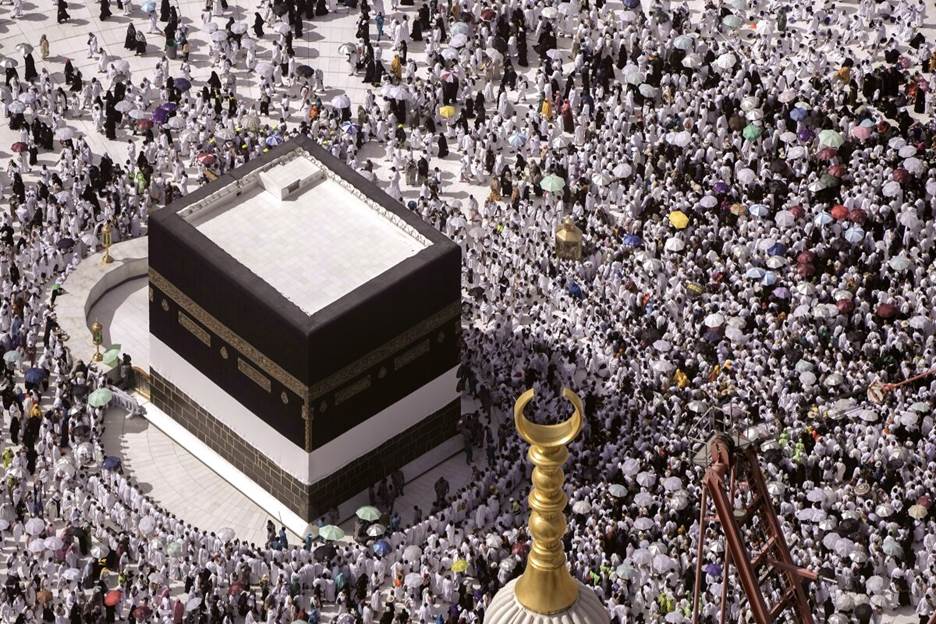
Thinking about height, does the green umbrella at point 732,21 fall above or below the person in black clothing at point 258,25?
above

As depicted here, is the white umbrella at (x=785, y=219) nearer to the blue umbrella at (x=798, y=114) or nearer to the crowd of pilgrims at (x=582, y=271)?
the crowd of pilgrims at (x=582, y=271)

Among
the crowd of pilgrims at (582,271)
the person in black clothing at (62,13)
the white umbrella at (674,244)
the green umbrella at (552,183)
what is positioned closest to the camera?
the crowd of pilgrims at (582,271)

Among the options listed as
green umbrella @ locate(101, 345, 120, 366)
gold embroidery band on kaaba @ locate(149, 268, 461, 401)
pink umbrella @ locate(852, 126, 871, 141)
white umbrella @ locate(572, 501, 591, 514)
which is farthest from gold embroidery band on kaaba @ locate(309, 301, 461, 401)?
pink umbrella @ locate(852, 126, 871, 141)

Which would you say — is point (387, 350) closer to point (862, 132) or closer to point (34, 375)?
point (34, 375)

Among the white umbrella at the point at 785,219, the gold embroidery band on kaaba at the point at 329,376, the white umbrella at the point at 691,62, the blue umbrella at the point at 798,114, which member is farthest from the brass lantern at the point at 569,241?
the white umbrella at the point at 691,62

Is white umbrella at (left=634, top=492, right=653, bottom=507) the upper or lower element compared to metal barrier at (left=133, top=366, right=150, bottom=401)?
upper

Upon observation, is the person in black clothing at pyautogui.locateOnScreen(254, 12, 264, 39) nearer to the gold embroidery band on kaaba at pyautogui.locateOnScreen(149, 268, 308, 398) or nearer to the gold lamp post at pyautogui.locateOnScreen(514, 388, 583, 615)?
the gold embroidery band on kaaba at pyautogui.locateOnScreen(149, 268, 308, 398)
